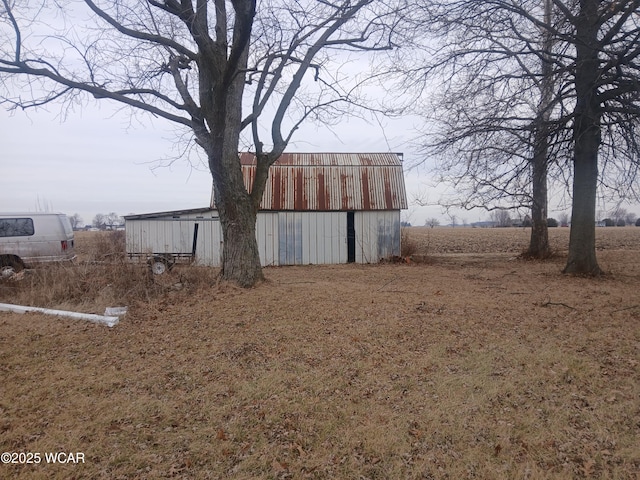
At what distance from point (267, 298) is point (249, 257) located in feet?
5.04

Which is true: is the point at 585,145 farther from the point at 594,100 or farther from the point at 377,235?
the point at 377,235

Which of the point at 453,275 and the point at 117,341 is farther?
the point at 453,275

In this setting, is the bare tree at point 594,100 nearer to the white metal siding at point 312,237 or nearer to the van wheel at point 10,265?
the white metal siding at point 312,237

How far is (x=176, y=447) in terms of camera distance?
3.74m

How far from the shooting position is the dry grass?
3572 mm

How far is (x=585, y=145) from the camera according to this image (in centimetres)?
1150

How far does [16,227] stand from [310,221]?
10.5m

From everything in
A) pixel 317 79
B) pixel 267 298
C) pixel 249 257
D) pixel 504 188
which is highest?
pixel 317 79

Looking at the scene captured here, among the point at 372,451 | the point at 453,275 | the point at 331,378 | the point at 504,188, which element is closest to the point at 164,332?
the point at 331,378

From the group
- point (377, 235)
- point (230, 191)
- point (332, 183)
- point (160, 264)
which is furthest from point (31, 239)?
point (377, 235)

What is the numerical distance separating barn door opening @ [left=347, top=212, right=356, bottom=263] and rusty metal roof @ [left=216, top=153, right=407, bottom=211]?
48 cm

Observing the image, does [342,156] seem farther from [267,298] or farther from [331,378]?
[331,378]

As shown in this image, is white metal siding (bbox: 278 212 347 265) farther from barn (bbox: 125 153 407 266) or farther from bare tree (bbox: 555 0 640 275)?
bare tree (bbox: 555 0 640 275)

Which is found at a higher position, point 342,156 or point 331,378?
point 342,156
